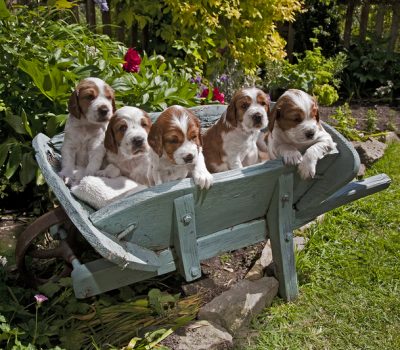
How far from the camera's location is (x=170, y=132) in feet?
7.43

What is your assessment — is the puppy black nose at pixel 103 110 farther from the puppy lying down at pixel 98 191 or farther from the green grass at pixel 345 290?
the green grass at pixel 345 290

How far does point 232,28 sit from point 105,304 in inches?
Answer: 174

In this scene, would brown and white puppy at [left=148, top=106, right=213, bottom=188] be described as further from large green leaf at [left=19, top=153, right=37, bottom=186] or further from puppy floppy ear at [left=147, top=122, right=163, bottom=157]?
large green leaf at [left=19, top=153, right=37, bottom=186]

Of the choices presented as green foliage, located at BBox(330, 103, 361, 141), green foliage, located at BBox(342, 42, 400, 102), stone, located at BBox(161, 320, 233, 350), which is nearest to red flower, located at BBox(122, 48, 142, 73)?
stone, located at BBox(161, 320, 233, 350)

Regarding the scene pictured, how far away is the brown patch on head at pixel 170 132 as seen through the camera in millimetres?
2264

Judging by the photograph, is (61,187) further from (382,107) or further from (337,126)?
(382,107)

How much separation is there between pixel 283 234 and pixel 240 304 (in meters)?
0.51

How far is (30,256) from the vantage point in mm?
2994

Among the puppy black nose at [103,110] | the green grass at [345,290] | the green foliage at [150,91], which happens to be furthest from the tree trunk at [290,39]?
the puppy black nose at [103,110]

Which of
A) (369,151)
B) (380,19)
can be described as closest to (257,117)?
(369,151)

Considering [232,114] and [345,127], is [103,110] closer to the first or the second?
[232,114]

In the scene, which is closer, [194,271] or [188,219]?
[188,219]

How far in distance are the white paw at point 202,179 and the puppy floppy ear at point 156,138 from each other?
0.70ft

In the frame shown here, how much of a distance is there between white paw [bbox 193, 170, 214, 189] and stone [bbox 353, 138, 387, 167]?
3499 millimetres
